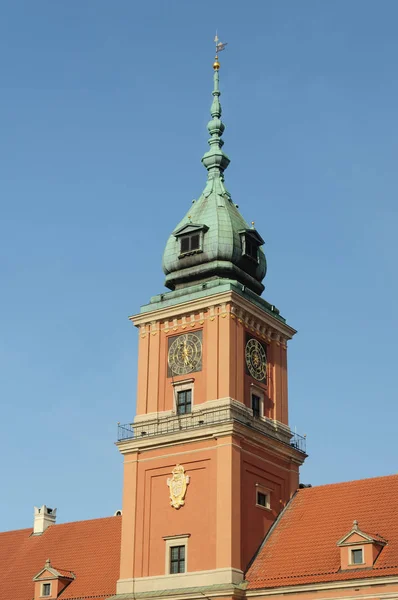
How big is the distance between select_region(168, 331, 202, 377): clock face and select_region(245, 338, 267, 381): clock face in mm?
1857

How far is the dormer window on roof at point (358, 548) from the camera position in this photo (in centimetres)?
3403

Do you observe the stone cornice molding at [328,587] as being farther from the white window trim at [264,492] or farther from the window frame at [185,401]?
the window frame at [185,401]

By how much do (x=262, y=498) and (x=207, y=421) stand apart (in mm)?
3579

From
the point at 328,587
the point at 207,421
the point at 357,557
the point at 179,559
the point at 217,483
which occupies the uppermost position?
the point at 207,421

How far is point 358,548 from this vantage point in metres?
34.3

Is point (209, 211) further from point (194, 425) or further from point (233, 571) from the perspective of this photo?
point (233, 571)

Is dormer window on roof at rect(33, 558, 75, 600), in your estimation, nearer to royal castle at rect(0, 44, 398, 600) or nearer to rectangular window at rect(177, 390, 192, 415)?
royal castle at rect(0, 44, 398, 600)

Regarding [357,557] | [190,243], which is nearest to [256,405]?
[190,243]

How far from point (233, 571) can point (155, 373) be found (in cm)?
861

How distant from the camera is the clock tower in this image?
122 feet

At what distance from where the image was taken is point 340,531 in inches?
1444

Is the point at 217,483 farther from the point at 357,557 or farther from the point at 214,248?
the point at 214,248

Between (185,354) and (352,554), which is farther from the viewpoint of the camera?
(185,354)

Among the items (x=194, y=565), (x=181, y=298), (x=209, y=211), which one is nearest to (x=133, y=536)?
(x=194, y=565)
